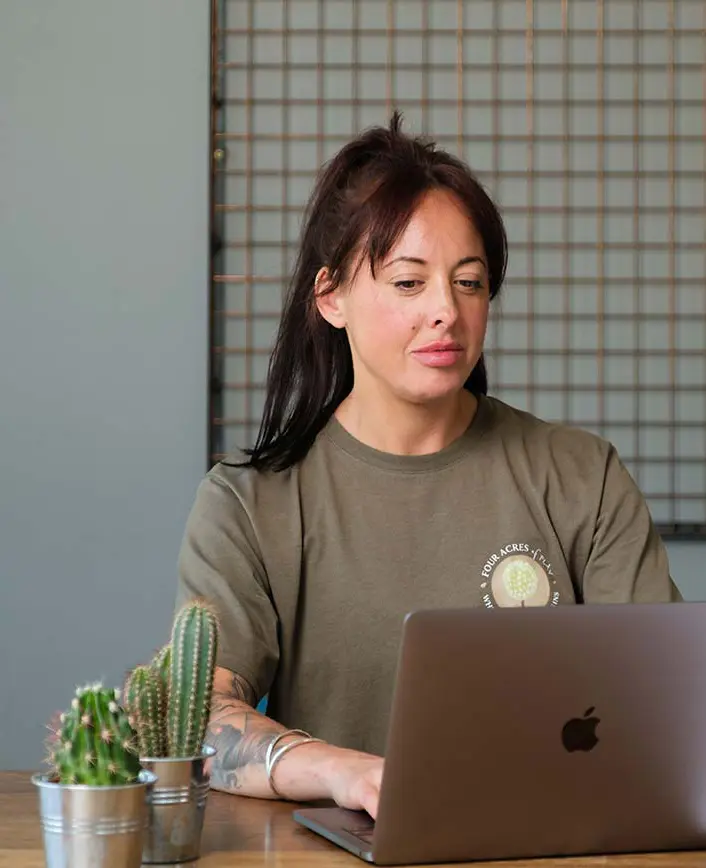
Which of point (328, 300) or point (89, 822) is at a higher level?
point (328, 300)

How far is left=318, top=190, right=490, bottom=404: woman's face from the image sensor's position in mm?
1714

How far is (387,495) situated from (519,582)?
194 millimetres

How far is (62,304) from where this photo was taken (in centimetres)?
276

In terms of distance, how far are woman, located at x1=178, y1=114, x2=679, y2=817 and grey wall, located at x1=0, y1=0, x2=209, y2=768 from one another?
0.93 meters

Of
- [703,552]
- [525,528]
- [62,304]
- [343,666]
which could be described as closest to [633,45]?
[703,552]

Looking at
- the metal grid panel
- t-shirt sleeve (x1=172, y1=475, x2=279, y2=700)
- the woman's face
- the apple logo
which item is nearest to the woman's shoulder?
the woman's face

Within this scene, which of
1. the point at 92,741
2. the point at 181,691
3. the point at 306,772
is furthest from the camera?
the point at 306,772

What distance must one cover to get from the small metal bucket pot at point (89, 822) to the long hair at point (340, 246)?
808 mm

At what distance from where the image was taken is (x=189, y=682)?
3.67 ft

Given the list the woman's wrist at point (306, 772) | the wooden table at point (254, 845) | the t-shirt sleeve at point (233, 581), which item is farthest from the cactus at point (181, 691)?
the t-shirt sleeve at point (233, 581)

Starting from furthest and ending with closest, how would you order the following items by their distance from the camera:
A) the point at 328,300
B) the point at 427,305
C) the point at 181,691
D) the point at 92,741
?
the point at 328,300 < the point at 427,305 < the point at 181,691 < the point at 92,741

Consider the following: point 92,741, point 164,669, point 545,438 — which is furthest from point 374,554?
point 92,741

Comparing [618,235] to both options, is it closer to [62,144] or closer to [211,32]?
[211,32]

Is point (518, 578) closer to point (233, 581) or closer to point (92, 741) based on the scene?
point (233, 581)
